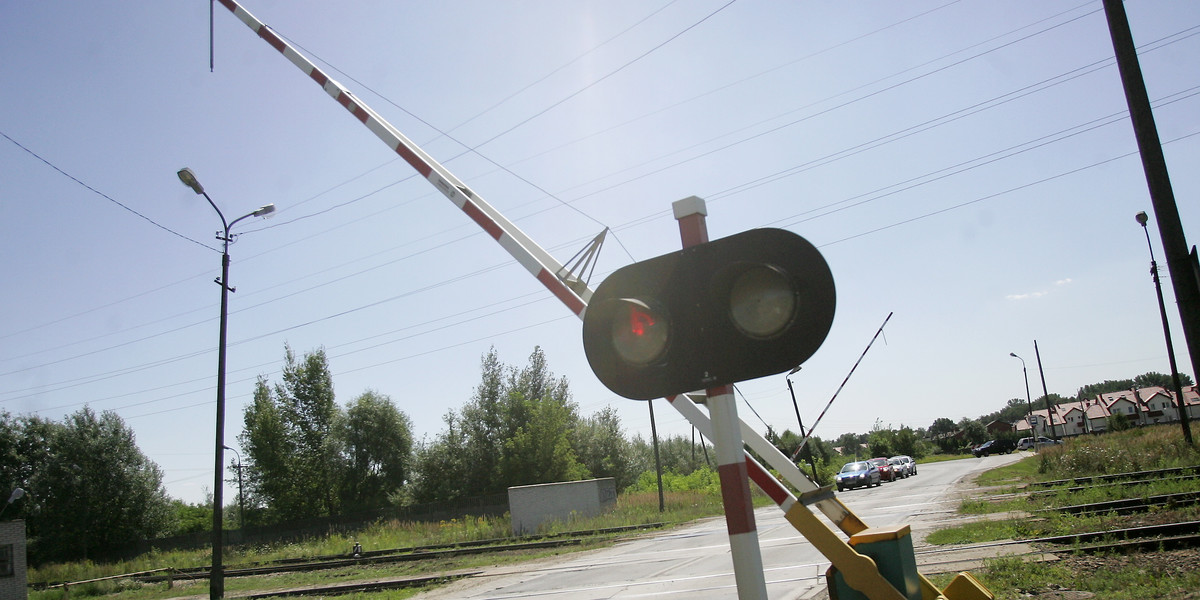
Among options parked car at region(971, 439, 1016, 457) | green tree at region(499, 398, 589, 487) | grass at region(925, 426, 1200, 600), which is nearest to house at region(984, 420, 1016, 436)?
parked car at region(971, 439, 1016, 457)

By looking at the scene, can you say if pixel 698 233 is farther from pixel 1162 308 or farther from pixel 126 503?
pixel 126 503

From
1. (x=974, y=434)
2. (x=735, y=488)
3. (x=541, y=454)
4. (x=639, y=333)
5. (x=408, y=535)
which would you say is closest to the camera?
(x=639, y=333)

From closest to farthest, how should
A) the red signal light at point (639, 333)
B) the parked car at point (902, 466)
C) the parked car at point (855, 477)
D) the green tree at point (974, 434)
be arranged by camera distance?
the red signal light at point (639, 333)
the parked car at point (855, 477)
the parked car at point (902, 466)
the green tree at point (974, 434)

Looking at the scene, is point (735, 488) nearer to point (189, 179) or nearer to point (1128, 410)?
point (189, 179)

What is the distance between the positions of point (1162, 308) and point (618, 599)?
95.4ft

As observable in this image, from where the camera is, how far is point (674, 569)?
13.7 m

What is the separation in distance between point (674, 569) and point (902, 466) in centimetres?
3591

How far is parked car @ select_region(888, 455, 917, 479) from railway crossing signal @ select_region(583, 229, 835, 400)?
4440cm

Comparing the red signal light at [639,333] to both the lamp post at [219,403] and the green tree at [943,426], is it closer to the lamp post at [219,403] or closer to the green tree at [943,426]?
the lamp post at [219,403]

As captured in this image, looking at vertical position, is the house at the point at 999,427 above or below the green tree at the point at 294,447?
below

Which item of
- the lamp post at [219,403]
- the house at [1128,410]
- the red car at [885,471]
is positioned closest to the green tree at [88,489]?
the lamp post at [219,403]

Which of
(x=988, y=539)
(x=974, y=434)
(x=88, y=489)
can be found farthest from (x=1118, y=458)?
(x=974, y=434)

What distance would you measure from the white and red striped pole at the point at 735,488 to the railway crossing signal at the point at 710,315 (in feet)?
0.58

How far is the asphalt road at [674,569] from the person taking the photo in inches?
436
